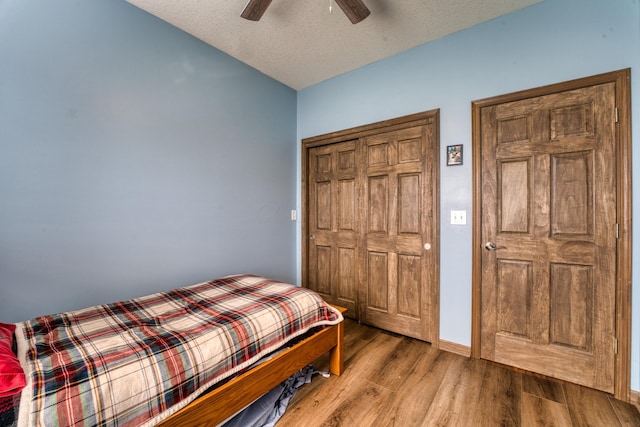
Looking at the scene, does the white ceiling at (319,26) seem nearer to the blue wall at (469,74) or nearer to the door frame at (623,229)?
the blue wall at (469,74)

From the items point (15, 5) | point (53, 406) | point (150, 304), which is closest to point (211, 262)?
point (150, 304)

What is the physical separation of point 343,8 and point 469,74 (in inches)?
48.4

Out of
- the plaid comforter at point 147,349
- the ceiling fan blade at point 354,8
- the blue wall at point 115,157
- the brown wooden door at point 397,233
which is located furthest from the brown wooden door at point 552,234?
the blue wall at point 115,157

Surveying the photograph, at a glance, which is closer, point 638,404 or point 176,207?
point 638,404

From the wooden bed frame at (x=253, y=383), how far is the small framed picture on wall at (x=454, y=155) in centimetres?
165

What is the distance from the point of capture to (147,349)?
1114mm

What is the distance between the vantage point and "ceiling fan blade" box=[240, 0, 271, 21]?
1721 mm

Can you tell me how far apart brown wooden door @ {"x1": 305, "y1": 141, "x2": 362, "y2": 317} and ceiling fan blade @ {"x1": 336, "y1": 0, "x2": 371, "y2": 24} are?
1270 millimetres

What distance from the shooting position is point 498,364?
2.09 m

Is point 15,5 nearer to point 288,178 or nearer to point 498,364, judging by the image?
point 288,178

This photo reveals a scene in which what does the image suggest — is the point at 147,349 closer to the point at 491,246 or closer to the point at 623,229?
the point at 491,246

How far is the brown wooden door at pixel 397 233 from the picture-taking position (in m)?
2.47

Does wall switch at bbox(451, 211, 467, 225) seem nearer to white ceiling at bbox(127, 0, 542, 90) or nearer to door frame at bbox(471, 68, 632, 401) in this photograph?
door frame at bbox(471, 68, 632, 401)

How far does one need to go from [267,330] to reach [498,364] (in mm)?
1899
